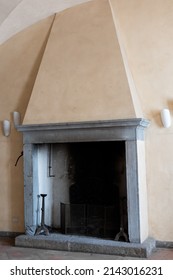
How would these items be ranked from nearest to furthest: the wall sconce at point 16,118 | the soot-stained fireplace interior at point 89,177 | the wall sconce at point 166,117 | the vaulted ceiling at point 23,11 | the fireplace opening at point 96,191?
the soot-stained fireplace interior at point 89,177, the wall sconce at point 166,117, the vaulted ceiling at point 23,11, the fireplace opening at point 96,191, the wall sconce at point 16,118

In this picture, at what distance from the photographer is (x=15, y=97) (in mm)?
5504

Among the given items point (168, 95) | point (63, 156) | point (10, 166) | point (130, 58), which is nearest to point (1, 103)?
point (10, 166)

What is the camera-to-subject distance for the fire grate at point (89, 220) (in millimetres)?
4887

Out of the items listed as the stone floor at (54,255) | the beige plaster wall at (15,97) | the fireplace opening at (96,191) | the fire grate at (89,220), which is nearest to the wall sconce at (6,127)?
→ the beige plaster wall at (15,97)

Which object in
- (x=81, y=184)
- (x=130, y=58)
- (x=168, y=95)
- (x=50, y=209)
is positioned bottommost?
(x=50, y=209)

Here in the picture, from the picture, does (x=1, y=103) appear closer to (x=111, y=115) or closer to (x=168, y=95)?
(x=111, y=115)

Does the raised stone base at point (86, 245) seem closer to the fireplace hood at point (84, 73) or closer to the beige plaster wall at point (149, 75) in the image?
the beige plaster wall at point (149, 75)

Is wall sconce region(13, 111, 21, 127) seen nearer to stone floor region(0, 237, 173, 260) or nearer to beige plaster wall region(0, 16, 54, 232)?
beige plaster wall region(0, 16, 54, 232)

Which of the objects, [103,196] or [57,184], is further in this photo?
[57,184]

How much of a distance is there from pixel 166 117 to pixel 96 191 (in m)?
1.56

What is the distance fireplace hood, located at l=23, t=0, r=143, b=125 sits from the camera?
4609 mm

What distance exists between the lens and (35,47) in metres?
5.44

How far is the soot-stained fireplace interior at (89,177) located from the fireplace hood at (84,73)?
0.69ft

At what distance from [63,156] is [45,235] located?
4.21 feet
